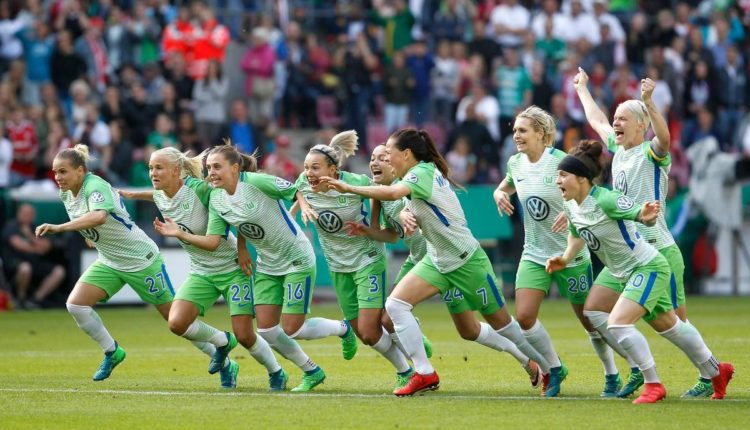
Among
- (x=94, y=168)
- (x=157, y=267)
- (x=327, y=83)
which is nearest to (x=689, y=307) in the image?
(x=327, y=83)

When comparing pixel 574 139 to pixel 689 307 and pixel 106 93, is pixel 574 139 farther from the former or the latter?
pixel 106 93

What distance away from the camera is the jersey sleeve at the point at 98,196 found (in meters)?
12.7

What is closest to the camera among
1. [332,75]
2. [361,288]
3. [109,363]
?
[361,288]

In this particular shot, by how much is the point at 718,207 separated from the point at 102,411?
652 inches

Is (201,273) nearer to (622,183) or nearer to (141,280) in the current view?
(141,280)

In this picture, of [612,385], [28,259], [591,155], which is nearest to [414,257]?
[612,385]

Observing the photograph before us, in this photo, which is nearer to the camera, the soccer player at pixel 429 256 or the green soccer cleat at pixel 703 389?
the green soccer cleat at pixel 703 389

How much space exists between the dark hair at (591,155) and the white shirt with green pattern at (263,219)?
2633 mm

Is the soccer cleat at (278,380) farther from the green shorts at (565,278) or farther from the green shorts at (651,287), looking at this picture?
the green shorts at (651,287)

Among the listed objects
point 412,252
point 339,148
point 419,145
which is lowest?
point 412,252

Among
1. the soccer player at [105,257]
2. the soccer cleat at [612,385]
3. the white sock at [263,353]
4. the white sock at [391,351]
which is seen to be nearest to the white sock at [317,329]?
the white sock at [263,353]

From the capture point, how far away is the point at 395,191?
429 inches

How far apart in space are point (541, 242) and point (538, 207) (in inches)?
11.8

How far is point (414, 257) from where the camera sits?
41.1 feet
